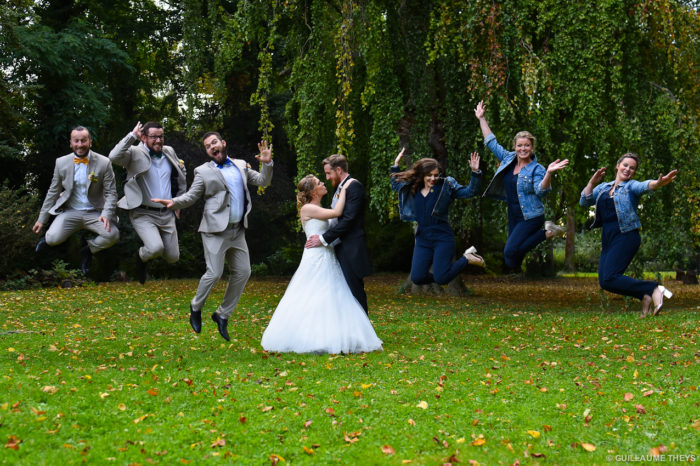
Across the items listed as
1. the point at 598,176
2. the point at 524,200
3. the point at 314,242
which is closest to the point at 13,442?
the point at 314,242

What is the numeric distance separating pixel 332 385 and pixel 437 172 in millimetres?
2922

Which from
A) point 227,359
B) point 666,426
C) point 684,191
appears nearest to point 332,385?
point 227,359

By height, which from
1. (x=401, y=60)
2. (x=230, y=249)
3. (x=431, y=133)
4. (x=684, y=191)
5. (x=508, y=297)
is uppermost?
(x=401, y=60)

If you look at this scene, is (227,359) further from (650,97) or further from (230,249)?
(650,97)

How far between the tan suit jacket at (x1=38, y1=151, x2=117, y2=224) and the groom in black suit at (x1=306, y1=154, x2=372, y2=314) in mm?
2279

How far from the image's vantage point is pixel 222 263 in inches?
283

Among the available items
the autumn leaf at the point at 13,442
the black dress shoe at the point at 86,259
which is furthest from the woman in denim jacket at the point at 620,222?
the autumn leaf at the point at 13,442

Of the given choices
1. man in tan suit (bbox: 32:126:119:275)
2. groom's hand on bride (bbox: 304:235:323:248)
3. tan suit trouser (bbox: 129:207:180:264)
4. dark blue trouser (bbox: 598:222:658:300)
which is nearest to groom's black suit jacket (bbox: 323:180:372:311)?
groom's hand on bride (bbox: 304:235:323:248)

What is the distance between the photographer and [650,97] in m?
11.8

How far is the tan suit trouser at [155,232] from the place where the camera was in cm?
714

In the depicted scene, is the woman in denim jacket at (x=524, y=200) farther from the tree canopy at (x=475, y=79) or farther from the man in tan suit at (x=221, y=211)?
the tree canopy at (x=475, y=79)

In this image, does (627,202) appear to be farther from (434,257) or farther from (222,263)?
(222,263)

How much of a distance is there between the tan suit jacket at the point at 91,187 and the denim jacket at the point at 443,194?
10.5 ft

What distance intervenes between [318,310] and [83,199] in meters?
2.94
